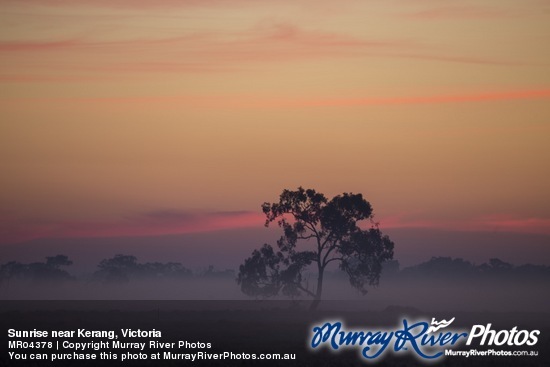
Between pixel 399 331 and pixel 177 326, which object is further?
pixel 177 326

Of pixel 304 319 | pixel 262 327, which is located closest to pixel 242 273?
pixel 304 319

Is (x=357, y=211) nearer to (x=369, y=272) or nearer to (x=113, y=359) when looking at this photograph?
(x=369, y=272)

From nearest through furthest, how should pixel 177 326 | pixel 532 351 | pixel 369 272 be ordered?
pixel 532 351
pixel 177 326
pixel 369 272

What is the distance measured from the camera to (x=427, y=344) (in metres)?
54.3

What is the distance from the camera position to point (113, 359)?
51.8m

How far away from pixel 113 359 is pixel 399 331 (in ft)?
54.3

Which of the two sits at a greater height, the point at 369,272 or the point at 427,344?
the point at 369,272

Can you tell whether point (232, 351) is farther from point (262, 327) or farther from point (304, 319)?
point (304, 319)

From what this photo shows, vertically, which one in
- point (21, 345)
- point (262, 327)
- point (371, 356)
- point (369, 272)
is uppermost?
point (369, 272)

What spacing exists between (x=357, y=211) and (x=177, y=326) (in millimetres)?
44846

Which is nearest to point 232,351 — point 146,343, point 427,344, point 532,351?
A: point 146,343

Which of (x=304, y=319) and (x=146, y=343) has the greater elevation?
(x=304, y=319)

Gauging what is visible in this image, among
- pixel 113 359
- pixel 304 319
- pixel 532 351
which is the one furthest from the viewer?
pixel 304 319

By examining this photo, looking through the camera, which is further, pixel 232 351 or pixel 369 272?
pixel 369 272
